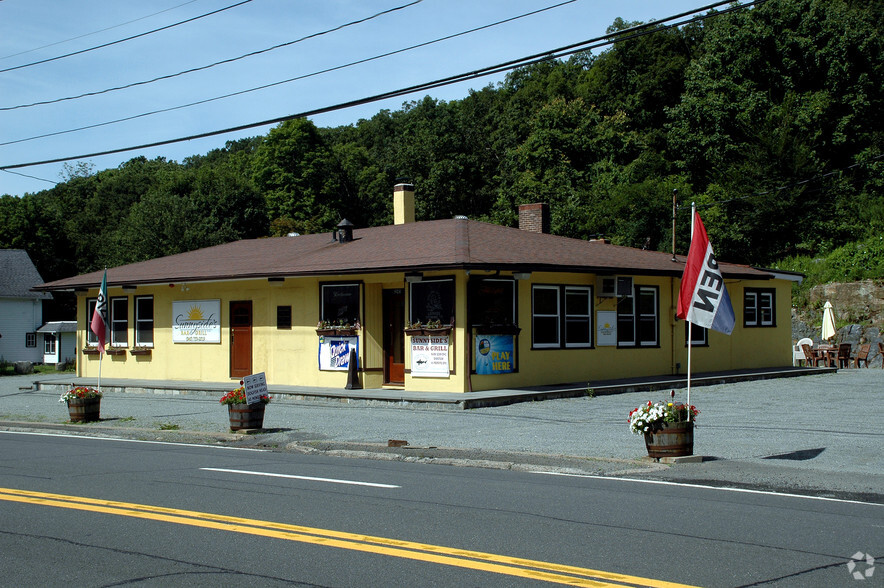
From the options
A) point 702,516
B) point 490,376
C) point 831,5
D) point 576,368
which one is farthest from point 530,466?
point 831,5

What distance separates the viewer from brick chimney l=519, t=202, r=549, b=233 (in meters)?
28.6

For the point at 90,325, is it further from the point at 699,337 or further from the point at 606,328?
the point at 699,337

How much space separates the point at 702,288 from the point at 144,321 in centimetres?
2032

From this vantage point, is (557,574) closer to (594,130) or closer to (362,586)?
(362,586)

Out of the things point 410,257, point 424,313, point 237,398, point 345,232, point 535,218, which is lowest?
point 237,398

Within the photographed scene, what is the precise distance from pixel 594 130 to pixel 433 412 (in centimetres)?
3918

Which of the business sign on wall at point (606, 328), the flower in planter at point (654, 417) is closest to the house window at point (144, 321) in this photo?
the business sign on wall at point (606, 328)

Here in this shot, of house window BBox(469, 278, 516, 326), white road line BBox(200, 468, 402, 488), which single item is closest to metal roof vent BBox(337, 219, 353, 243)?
house window BBox(469, 278, 516, 326)

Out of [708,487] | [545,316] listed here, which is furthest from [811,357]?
[708,487]

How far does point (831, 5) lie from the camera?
168 ft

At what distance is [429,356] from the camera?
2136 centimetres

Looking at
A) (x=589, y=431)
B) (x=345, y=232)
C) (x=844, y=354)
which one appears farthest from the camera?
(x=844, y=354)

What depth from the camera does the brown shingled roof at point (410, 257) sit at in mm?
21203

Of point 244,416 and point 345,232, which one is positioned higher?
point 345,232
